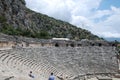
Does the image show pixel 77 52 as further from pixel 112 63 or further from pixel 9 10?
pixel 9 10

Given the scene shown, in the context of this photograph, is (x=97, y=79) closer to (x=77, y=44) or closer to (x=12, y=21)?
(x=77, y=44)

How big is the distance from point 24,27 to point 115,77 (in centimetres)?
4829

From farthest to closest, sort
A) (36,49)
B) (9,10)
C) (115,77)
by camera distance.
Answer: (9,10)
(115,77)
(36,49)

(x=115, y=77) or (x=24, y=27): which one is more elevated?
(x=24, y=27)

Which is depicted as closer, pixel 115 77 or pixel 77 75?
pixel 77 75

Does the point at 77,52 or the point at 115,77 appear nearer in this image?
the point at 115,77

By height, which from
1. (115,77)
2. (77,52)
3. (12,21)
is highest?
(12,21)

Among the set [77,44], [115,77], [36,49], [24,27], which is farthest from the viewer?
[24,27]

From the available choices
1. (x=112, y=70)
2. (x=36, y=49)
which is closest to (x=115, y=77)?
(x=112, y=70)

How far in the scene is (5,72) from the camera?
19.1m

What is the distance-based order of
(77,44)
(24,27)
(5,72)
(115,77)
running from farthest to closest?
(24,27), (77,44), (115,77), (5,72)

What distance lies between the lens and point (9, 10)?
80.3m

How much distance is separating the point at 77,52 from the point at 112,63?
17.6 ft

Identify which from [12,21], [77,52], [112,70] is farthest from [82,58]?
[12,21]
